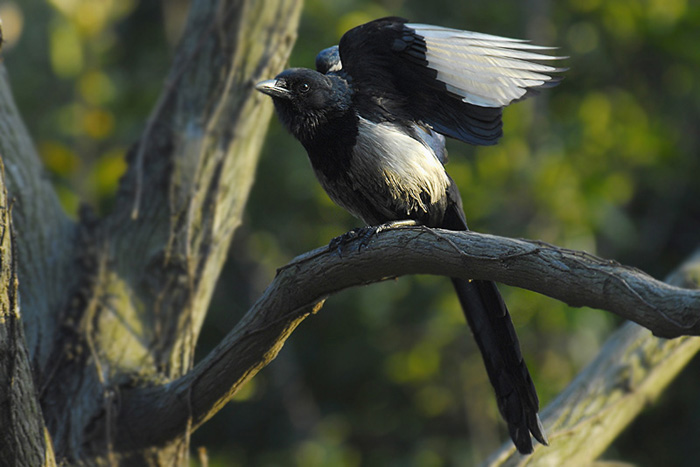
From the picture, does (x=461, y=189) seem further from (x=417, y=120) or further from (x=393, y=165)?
(x=393, y=165)

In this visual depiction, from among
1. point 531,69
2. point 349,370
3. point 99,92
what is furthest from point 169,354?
point 349,370

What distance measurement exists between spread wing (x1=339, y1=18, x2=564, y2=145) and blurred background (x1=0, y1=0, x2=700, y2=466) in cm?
235

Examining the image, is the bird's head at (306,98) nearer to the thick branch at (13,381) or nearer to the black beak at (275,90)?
the black beak at (275,90)

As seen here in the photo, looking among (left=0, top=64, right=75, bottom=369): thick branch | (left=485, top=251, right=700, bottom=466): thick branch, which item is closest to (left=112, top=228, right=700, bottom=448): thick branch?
(left=0, top=64, right=75, bottom=369): thick branch

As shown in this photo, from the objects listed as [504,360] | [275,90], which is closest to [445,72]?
[275,90]

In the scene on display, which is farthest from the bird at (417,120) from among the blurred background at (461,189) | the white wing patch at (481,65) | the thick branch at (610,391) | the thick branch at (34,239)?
the blurred background at (461,189)

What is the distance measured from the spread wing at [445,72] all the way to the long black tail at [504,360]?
51 centimetres

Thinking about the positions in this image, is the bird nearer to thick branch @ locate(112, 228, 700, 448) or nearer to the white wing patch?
the white wing patch

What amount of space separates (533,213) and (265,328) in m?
3.78

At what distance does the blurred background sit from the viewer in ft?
18.1

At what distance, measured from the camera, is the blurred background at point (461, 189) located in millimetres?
5512

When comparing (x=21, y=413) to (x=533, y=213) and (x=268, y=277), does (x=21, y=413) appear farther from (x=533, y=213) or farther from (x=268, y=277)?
(x=268, y=277)

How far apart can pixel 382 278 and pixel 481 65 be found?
71 centimetres

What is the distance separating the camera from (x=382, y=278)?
2396 millimetres
